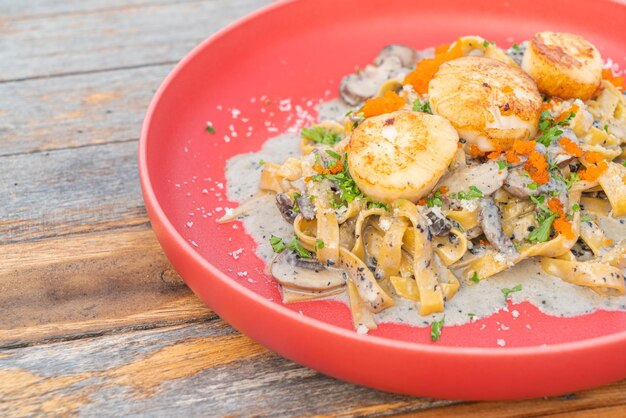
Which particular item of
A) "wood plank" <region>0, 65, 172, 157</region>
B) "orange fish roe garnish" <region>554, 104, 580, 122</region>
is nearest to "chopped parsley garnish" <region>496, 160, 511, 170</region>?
"orange fish roe garnish" <region>554, 104, 580, 122</region>

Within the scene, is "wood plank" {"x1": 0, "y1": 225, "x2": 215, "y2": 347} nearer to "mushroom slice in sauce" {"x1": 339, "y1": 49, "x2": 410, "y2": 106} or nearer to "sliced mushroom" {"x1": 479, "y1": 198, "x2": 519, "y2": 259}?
"sliced mushroom" {"x1": 479, "y1": 198, "x2": 519, "y2": 259}

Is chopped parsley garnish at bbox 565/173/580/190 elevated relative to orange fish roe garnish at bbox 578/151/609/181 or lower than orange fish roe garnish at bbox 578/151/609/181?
lower

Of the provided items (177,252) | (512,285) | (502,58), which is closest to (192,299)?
(177,252)

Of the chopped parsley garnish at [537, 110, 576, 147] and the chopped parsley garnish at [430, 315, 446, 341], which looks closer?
the chopped parsley garnish at [430, 315, 446, 341]

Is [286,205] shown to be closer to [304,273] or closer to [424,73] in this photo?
[304,273]

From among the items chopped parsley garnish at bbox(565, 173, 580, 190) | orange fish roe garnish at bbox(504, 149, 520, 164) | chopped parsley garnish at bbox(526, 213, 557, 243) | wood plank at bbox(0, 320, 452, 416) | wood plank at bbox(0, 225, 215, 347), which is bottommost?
wood plank at bbox(0, 320, 452, 416)

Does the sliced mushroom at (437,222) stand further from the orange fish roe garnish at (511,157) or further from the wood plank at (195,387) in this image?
the wood plank at (195,387)

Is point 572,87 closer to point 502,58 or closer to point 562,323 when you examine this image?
point 502,58

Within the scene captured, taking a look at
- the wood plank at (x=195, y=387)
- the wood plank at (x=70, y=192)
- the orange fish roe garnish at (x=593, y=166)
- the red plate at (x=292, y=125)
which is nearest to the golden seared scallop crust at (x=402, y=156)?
the red plate at (x=292, y=125)

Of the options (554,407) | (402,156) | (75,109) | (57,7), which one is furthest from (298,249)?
(57,7)
